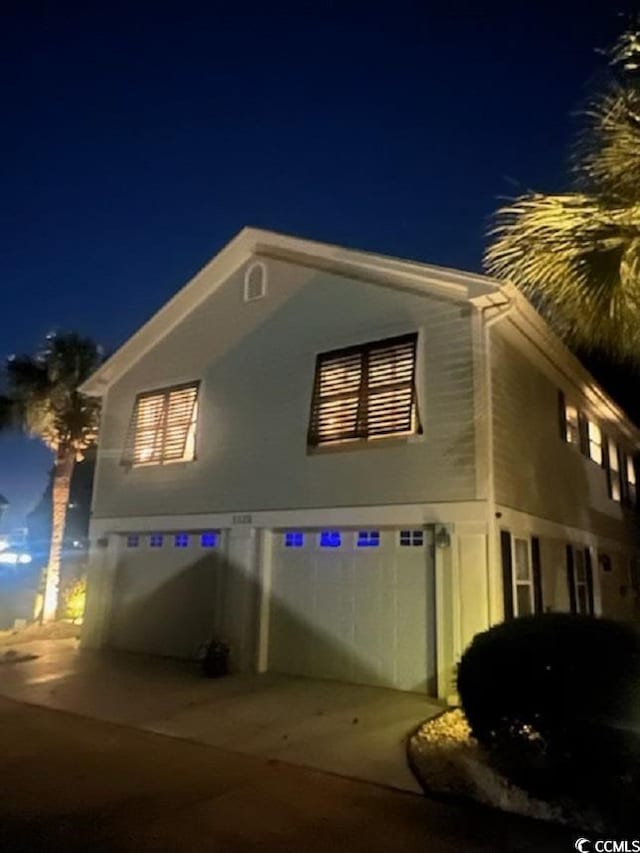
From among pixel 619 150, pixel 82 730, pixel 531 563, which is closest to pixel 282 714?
pixel 82 730

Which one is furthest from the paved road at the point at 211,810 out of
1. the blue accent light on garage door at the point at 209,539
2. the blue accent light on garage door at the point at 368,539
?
the blue accent light on garage door at the point at 209,539

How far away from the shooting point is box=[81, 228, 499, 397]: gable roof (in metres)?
10.9

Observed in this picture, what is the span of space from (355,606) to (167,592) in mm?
4712

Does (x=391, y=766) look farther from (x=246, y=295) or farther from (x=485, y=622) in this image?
(x=246, y=295)

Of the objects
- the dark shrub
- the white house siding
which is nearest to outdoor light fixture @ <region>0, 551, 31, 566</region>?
the white house siding

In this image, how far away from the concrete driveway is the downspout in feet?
5.68

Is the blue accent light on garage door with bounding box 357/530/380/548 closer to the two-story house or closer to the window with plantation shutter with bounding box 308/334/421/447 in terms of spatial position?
the two-story house

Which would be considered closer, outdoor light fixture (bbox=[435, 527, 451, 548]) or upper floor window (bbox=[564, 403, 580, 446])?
outdoor light fixture (bbox=[435, 527, 451, 548])

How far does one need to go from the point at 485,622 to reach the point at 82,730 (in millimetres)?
5597

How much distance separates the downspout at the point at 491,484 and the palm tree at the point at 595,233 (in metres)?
2.56

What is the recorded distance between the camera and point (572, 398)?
589 inches

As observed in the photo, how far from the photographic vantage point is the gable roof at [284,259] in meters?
10.9

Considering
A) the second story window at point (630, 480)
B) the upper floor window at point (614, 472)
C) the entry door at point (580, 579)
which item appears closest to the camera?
the entry door at point (580, 579)

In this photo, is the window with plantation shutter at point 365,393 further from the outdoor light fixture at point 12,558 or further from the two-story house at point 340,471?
the outdoor light fixture at point 12,558
